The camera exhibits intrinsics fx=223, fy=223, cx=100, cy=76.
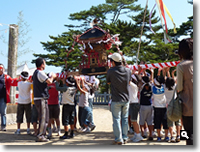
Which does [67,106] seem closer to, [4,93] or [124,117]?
[124,117]

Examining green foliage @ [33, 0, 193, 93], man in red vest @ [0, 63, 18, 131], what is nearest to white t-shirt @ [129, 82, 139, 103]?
man in red vest @ [0, 63, 18, 131]

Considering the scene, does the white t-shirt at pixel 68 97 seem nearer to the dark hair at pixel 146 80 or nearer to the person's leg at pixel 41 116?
the person's leg at pixel 41 116

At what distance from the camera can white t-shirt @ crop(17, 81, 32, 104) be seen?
5.64 m

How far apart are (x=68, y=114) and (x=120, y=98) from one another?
1.52 m

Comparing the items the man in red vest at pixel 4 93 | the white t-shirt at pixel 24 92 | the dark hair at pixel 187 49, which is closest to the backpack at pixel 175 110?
the dark hair at pixel 187 49

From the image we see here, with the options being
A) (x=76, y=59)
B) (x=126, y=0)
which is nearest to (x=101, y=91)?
(x=76, y=59)

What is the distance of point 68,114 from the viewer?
497cm

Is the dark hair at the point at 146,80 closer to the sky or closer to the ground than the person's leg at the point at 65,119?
closer to the sky

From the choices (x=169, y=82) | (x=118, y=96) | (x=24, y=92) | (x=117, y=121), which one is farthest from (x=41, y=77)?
(x=169, y=82)

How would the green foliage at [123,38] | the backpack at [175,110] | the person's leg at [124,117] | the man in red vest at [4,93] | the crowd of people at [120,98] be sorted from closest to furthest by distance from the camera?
1. the backpack at [175,110]
2. the crowd of people at [120,98]
3. the person's leg at [124,117]
4. the man in red vest at [4,93]
5. the green foliage at [123,38]

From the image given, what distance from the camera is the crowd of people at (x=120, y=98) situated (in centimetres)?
392

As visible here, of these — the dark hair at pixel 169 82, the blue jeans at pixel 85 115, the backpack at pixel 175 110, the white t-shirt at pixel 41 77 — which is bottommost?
the blue jeans at pixel 85 115

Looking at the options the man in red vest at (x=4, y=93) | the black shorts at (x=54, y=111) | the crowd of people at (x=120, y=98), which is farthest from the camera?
the man in red vest at (x=4, y=93)

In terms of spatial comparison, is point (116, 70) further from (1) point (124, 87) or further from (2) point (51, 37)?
(2) point (51, 37)
